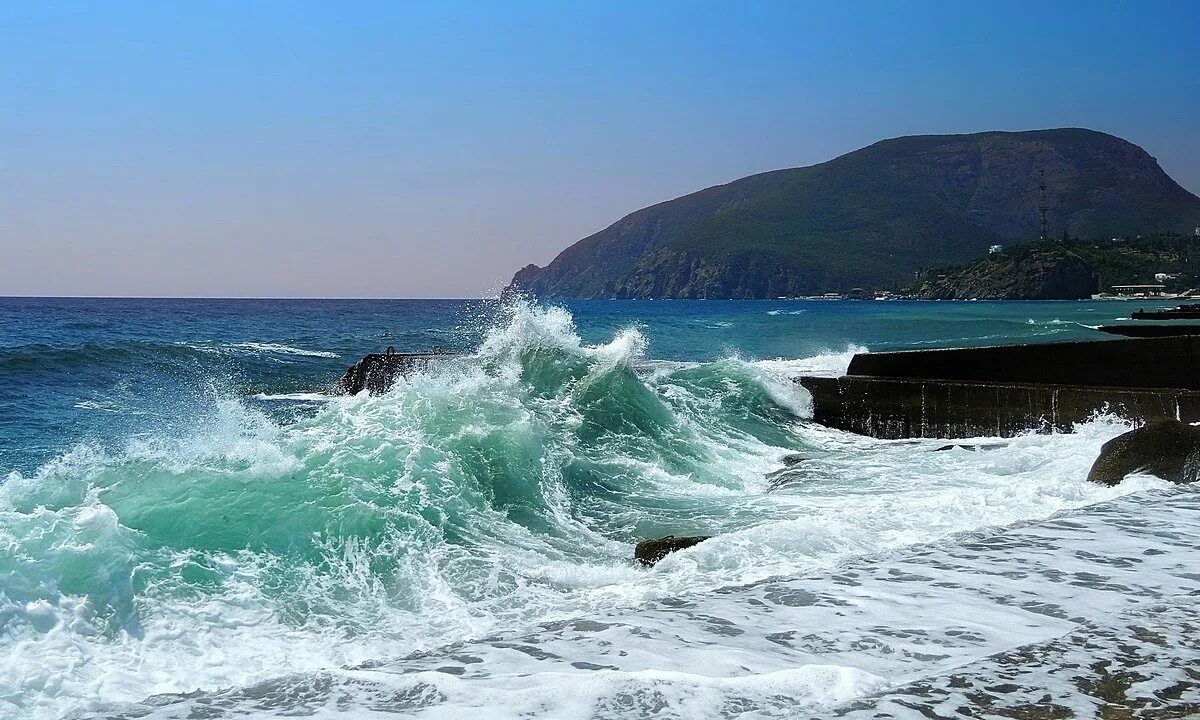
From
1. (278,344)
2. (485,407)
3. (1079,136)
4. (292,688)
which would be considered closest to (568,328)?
(485,407)

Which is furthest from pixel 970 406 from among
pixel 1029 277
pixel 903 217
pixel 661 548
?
pixel 903 217

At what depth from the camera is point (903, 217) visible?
181 metres

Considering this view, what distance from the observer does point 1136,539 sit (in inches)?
237

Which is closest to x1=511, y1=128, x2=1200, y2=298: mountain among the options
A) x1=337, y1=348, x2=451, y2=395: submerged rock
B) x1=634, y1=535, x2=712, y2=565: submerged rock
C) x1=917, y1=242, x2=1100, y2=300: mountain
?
x1=917, y1=242, x2=1100, y2=300: mountain

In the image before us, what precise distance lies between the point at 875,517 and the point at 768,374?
32.0 feet

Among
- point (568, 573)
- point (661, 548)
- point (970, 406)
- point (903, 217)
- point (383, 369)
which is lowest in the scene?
point (568, 573)

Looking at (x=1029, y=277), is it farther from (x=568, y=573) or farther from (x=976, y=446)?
(x=568, y=573)

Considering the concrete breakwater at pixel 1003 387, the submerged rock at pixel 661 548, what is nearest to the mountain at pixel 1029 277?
the concrete breakwater at pixel 1003 387

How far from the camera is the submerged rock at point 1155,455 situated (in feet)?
27.7

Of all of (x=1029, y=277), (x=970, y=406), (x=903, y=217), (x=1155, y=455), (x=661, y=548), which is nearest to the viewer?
(x=661, y=548)

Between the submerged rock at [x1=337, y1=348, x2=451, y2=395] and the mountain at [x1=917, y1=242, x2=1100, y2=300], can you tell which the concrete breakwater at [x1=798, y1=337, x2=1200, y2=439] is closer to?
the submerged rock at [x1=337, y1=348, x2=451, y2=395]

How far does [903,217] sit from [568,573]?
185 m

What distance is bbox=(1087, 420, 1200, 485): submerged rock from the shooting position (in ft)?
27.7

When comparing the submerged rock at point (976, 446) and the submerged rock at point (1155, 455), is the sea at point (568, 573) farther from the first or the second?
the submerged rock at point (1155, 455)
